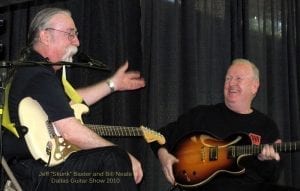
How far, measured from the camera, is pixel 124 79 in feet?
10.4

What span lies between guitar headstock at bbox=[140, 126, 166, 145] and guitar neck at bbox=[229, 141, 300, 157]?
1.50 feet

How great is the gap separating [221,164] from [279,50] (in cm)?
176

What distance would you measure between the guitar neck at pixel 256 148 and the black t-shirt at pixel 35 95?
134 cm

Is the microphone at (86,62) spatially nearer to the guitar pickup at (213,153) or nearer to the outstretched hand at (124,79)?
the outstretched hand at (124,79)

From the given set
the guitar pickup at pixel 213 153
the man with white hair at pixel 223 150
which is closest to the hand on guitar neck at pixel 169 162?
the man with white hair at pixel 223 150

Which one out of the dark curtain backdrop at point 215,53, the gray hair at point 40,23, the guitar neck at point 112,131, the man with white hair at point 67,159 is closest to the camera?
the man with white hair at point 67,159

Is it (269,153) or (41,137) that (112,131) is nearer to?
(41,137)

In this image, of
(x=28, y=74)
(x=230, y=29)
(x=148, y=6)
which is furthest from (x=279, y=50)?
(x=28, y=74)

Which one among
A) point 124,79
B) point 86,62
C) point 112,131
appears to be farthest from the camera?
point 124,79

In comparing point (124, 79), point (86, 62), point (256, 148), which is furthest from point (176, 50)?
point (86, 62)

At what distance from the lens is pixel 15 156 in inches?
89.4

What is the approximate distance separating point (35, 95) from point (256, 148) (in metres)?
1.56

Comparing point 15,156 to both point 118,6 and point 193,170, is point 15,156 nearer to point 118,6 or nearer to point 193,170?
point 193,170

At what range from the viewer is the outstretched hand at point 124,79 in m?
3.13
